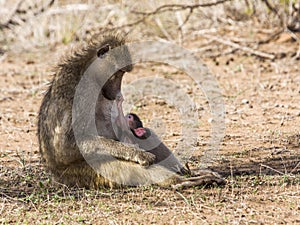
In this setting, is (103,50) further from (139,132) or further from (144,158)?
(144,158)

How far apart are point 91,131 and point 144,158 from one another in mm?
437

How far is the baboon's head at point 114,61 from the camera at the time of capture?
467cm

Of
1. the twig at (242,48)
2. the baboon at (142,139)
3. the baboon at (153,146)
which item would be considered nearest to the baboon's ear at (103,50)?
the baboon at (142,139)

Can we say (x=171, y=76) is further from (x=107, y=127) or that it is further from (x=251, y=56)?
(x=107, y=127)

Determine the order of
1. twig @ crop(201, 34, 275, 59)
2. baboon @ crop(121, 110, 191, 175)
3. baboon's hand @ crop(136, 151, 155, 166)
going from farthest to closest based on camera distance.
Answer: twig @ crop(201, 34, 275, 59) < baboon @ crop(121, 110, 191, 175) < baboon's hand @ crop(136, 151, 155, 166)

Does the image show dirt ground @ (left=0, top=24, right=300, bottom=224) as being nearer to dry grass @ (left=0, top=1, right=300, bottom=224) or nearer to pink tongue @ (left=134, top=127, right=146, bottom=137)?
dry grass @ (left=0, top=1, right=300, bottom=224)

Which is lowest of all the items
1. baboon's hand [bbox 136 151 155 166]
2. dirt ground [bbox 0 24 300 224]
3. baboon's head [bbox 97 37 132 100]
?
dirt ground [bbox 0 24 300 224]

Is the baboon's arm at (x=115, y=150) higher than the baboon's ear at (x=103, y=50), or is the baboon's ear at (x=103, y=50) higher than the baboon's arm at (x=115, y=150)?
the baboon's ear at (x=103, y=50)

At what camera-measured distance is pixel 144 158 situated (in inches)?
169

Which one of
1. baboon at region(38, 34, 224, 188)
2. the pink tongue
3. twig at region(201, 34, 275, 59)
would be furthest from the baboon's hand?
twig at region(201, 34, 275, 59)

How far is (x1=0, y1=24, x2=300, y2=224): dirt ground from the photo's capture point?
3875 millimetres

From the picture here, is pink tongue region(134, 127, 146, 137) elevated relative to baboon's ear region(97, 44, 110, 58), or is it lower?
lower

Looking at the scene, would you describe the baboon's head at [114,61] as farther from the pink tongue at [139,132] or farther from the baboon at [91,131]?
the pink tongue at [139,132]

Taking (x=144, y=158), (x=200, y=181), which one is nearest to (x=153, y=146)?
(x=144, y=158)
